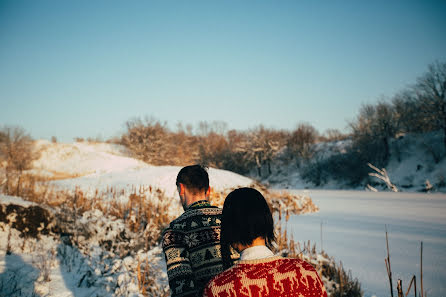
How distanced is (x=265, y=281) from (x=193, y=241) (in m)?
0.69

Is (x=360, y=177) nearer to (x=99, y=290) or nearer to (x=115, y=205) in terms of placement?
(x=115, y=205)

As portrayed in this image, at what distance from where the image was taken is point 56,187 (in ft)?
27.7

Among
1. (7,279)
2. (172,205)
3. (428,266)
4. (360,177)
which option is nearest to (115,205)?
(172,205)

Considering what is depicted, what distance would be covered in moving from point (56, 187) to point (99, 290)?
635cm

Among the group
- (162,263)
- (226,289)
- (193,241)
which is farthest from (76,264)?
(226,289)

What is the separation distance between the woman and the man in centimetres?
42

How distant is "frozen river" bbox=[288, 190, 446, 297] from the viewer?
4.04m

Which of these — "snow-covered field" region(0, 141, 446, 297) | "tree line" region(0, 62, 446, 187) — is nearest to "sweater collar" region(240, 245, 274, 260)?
"snow-covered field" region(0, 141, 446, 297)

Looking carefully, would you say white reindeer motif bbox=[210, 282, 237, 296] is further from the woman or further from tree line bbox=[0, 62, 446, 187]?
tree line bbox=[0, 62, 446, 187]

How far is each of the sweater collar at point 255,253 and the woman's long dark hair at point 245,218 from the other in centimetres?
3

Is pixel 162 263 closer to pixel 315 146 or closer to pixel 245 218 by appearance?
pixel 245 218

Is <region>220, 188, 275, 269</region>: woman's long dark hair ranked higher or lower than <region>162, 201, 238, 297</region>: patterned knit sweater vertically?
higher

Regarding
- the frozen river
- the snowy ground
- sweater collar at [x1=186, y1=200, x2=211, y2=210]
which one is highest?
sweater collar at [x1=186, y1=200, x2=211, y2=210]

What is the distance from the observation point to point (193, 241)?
1.60 meters
